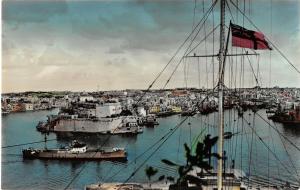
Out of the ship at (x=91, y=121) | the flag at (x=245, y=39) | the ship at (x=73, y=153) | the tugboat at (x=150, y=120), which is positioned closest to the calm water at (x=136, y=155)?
the ship at (x=73, y=153)

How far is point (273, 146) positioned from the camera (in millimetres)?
8414

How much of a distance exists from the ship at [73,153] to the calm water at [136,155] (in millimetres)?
151

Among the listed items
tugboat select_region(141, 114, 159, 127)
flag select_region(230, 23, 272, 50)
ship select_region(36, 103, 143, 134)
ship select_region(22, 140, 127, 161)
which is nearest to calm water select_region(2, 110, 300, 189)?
ship select_region(22, 140, 127, 161)

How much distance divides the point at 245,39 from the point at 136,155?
576 cm

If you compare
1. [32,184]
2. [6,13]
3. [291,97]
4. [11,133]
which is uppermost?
[6,13]

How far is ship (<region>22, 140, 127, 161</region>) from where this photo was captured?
27.9ft

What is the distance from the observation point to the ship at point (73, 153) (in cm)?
849

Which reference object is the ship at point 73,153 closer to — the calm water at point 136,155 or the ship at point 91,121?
the calm water at point 136,155

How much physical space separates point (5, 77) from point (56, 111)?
230 inches

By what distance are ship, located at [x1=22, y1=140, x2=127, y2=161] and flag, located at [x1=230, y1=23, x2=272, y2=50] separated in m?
5.54

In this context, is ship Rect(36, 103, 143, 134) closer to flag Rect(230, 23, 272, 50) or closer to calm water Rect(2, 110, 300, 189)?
calm water Rect(2, 110, 300, 189)

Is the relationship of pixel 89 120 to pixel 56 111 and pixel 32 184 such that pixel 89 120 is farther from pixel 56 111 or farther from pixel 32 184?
pixel 32 184

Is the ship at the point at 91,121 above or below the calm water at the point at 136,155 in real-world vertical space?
above

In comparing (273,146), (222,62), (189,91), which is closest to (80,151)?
(273,146)
